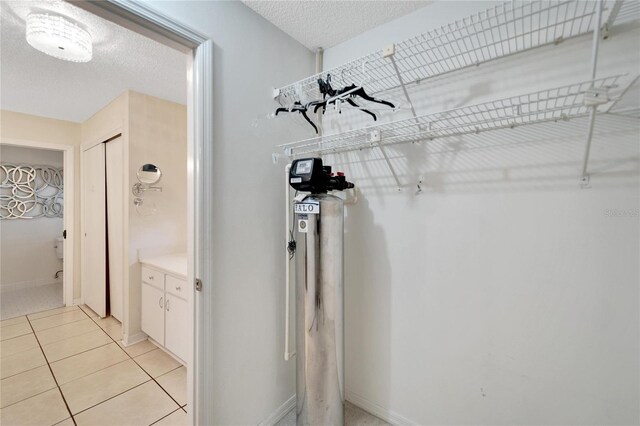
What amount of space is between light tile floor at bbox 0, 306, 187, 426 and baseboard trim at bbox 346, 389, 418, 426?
1.07 m

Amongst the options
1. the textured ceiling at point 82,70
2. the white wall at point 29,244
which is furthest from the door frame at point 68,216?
the white wall at point 29,244

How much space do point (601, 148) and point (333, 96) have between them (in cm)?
109

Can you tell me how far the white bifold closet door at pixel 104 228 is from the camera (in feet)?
9.15

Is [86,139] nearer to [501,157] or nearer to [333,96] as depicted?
[333,96]

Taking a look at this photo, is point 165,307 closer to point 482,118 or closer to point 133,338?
point 133,338

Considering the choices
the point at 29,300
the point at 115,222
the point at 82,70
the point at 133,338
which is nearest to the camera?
the point at 82,70

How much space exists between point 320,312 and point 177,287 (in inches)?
54.4

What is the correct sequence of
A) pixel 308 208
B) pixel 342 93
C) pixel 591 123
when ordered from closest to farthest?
pixel 591 123, pixel 342 93, pixel 308 208

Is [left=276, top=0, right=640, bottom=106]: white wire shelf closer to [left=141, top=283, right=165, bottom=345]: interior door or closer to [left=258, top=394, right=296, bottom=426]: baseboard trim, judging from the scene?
[left=258, top=394, right=296, bottom=426]: baseboard trim

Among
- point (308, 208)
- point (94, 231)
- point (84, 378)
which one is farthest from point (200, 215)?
point (94, 231)

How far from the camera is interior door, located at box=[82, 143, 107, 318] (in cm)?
309

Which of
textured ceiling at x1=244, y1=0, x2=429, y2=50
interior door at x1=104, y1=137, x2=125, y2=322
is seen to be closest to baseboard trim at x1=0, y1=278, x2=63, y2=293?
interior door at x1=104, y1=137, x2=125, y2=322

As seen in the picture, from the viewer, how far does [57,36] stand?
60.1 inches

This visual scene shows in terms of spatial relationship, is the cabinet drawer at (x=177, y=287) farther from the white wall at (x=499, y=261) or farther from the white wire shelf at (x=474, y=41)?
the white wire shelf at (x=474, y=41)
